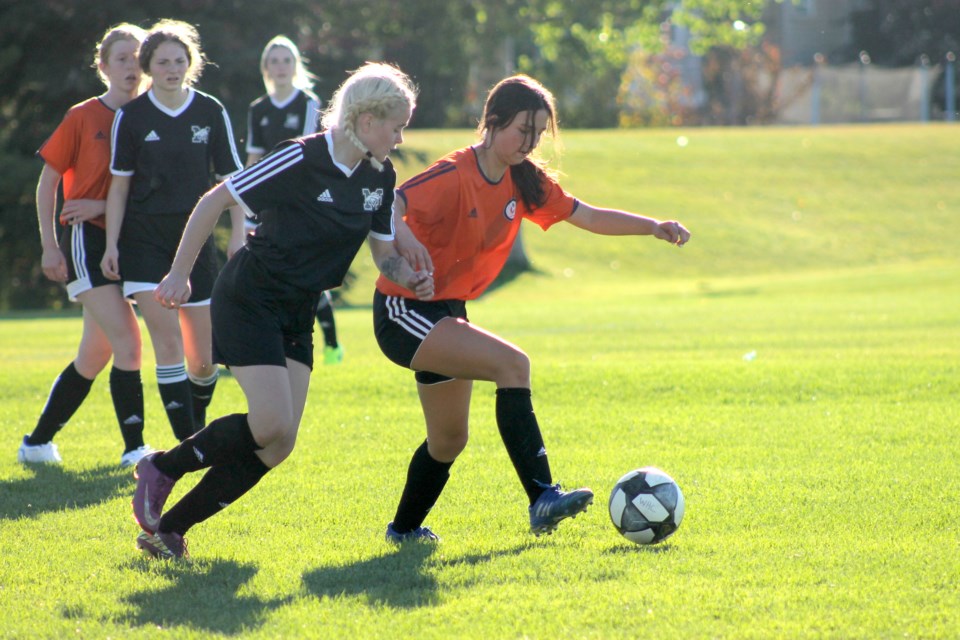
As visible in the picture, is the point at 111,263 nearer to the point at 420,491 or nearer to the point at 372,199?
the point at 372,199

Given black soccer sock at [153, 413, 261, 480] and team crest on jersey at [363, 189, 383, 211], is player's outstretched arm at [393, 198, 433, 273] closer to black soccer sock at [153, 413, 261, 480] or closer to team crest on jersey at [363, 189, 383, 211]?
team crest on jersey at [363, 189, 383, 211]

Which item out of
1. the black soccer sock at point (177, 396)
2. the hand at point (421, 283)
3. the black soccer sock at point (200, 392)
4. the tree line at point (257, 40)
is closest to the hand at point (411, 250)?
the hand at point (421, 283)

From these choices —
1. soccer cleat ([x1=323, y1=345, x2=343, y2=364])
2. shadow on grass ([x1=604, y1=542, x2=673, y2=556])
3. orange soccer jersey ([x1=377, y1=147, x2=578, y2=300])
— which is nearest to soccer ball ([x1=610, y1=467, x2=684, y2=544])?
shadow on grass ([x1=604, y1=542, x2=673, y2=556])

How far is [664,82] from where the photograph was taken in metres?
46.8

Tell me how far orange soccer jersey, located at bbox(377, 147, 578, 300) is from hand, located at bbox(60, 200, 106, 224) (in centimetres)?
229

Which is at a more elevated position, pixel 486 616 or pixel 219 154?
pixel 219 154

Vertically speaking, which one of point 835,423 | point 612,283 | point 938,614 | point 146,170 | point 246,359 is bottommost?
point 612,283

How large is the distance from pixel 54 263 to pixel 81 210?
32cm

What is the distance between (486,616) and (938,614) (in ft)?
4.81

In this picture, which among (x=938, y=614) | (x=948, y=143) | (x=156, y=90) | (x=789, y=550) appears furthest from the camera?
(x=948, y=143)

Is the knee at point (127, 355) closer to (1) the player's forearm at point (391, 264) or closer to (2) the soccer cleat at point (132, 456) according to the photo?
(2) the soccer cleat at point (132, 456)

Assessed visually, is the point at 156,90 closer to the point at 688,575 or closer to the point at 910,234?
the point at 688,575

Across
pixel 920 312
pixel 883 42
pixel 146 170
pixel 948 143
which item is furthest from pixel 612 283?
pixel 883 42

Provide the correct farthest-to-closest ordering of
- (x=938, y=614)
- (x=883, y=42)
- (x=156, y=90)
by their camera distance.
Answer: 1. (x=883, y=42)
2. (x=156, y=90)
3. (x=938, y=614)
